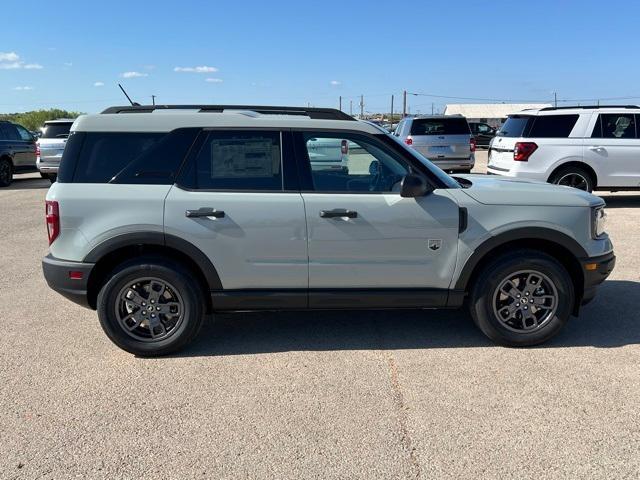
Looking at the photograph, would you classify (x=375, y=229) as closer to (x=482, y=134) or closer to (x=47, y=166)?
(x=47, y=166)

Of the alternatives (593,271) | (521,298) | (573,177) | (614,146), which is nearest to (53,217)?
(521,298)

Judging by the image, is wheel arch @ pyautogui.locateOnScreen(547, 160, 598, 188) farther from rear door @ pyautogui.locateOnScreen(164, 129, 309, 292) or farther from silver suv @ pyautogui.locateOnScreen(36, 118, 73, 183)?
silver suv @ pyautogui.locateOnScreen(36, 118, 73, 183)

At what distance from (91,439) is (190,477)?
712mm

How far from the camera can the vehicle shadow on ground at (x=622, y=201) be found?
1128 cm

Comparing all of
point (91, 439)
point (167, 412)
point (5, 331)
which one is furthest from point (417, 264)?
point (5, 331)

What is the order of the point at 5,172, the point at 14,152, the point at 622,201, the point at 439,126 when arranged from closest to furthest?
1. the point at 622,201
2. the point at 439,126
3. the point at 5,172
4. the point at 14,152

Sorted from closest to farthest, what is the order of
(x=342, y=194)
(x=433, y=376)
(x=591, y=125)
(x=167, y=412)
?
1. (x=167, y=412)
2. (x=433, y=376)
3. (x=342, y=194)
4. (x=591, y=125)

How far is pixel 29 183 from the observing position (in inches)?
688

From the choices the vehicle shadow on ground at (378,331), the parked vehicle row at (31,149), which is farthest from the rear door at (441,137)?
the vehicle shadow on ground at (378,331)

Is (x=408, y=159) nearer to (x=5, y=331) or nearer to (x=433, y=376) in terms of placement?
(x=433, y=376)

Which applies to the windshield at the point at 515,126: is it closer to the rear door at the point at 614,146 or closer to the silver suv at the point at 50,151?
the rear door at the point at 614,146

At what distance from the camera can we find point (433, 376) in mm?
3834

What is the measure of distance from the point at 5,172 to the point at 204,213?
1479 cm

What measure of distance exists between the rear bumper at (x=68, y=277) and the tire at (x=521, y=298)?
2.91 metres
